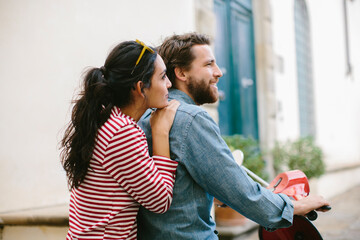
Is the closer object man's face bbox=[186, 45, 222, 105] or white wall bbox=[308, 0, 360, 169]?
man's face bbox=[186, 45, 222, 105]

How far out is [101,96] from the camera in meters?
1.38

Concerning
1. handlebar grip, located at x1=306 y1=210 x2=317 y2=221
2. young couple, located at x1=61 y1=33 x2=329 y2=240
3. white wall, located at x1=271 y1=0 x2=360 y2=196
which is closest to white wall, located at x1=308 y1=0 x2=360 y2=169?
white wall, located at x1=271 y1=0 x2=360 y2=196

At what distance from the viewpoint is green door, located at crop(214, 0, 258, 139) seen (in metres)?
5.26

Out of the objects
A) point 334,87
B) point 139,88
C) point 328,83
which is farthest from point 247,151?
point 334,87

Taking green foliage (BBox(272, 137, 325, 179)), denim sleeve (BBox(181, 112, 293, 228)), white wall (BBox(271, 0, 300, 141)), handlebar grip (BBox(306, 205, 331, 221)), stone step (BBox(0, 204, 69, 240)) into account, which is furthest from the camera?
white wall (BBox(271, 0, 300, 141))

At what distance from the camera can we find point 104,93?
1.39 m

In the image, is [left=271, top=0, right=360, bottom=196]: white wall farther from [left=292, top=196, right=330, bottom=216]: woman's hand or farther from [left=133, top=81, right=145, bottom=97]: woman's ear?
[left=133, top=81, right=145, bottom=97]: woman's ear

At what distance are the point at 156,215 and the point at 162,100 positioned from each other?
46 cm

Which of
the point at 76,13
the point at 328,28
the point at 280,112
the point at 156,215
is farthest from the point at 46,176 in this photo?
the point at 328,28

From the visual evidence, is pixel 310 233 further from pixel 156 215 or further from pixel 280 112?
pixel 280 112

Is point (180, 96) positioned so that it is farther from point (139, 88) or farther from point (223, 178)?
A: point (223, 178)

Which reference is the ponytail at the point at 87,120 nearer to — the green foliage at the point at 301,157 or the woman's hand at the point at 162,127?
the woman's hand at the point at 162,127

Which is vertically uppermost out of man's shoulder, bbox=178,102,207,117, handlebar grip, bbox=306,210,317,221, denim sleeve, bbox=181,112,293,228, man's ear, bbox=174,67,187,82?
man's ear, bbox=174,67,187,82

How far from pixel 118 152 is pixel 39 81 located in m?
1.88
